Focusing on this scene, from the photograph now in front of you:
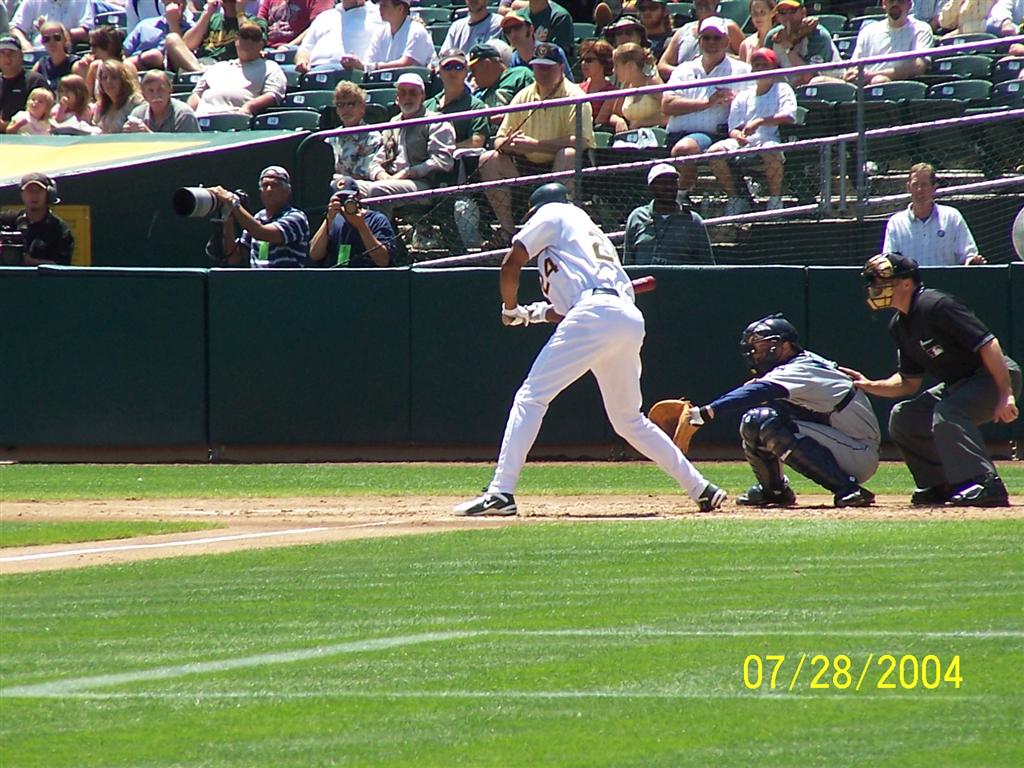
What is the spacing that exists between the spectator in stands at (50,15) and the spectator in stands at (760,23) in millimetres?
8854

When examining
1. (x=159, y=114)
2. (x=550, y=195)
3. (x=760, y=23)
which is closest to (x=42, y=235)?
(x=159, y=114)

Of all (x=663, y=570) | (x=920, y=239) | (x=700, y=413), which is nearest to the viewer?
(x=663, y=570)

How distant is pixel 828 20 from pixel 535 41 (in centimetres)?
328

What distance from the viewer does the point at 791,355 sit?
1020 cm

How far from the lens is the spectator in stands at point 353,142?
601 inches

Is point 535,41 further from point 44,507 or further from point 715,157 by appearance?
point 44,507

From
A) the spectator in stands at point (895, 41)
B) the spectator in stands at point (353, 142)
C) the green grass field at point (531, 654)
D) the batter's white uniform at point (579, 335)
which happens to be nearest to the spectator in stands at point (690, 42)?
the spectator in stands at point (895, 41)

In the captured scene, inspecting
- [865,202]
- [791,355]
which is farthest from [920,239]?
[791,355]

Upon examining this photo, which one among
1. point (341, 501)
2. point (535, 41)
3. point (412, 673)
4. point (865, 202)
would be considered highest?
point (535, 41)

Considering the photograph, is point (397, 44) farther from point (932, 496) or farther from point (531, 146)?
point (932, 496)

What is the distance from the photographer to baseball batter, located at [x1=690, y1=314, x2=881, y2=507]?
10.0 m

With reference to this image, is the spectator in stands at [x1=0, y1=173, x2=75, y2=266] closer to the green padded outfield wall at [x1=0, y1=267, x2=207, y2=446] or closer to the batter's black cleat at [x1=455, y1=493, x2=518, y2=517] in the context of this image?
the green padded outfield wall at [x1=0, y1=267, x2=207, y2=446]

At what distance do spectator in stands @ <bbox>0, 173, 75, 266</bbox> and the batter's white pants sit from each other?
6.14 m

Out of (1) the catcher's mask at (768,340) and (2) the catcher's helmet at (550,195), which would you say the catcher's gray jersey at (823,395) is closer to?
(1) the catcher's mask at (768,340)
